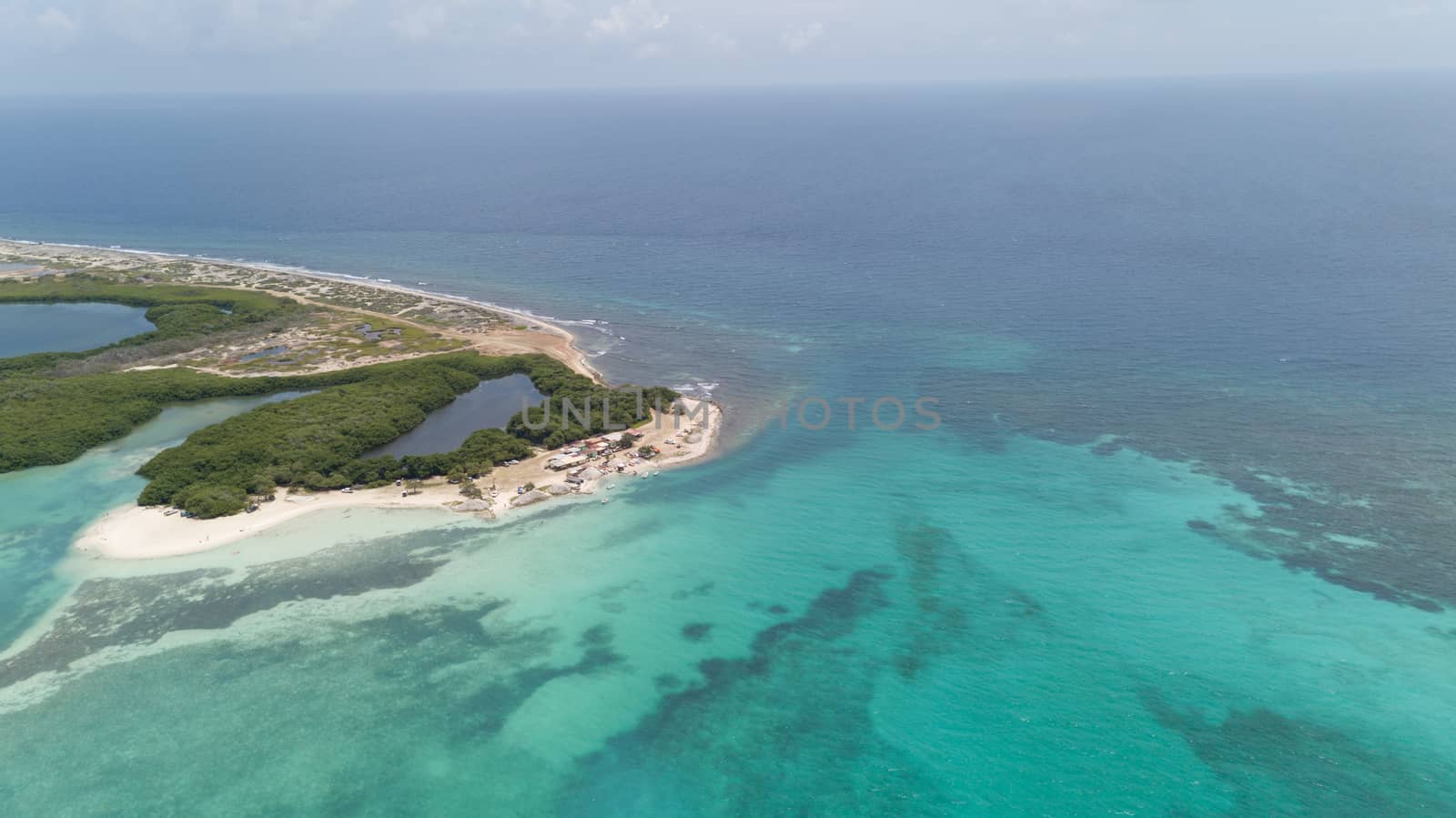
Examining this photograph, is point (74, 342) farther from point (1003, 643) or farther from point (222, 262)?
point (1003, 643)

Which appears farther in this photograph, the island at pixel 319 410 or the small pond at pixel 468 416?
the small pond at pixel 468 416

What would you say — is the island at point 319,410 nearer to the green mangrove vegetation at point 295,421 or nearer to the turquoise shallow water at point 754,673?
the green mangrove vegetation at point 295,421

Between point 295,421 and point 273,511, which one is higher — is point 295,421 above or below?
above

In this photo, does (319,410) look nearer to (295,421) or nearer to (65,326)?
(295,421)

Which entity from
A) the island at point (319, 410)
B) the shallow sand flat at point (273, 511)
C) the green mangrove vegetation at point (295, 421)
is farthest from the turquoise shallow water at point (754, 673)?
the green mangrove vegetation at point (295, 421)

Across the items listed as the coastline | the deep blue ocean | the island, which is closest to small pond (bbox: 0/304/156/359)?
the island

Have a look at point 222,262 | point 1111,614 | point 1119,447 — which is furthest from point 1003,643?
point 222,262

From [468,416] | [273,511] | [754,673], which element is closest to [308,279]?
[468,416]

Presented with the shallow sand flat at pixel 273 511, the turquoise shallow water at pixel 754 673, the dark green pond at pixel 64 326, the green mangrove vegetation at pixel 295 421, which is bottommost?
the turquoise shallow water at pixel 754 673
